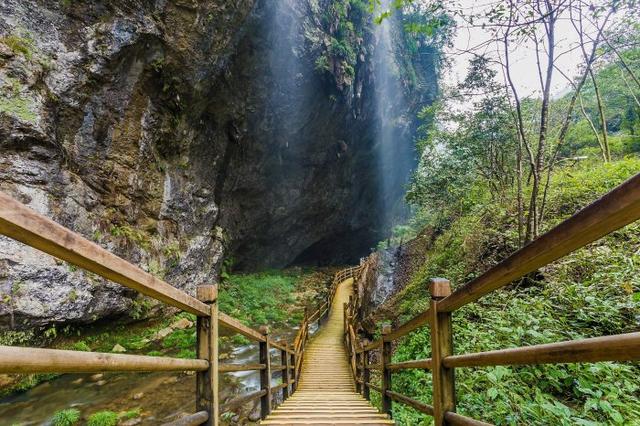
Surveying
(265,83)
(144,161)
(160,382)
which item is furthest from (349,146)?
(160,382)

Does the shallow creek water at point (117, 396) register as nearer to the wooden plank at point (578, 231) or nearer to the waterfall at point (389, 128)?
the wooden plank at point (578, 231)

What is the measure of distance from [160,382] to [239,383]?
1.52m

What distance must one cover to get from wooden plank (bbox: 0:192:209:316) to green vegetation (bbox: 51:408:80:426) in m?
5.77

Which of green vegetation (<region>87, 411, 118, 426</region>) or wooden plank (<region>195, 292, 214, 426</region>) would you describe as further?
green vegetation (<region>87, 411, 118, 426</region>)

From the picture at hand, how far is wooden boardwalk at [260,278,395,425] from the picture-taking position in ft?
9.46

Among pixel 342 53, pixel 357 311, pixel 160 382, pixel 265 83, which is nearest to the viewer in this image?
pixel 160 382

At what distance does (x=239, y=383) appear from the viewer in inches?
280

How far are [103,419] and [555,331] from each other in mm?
6194

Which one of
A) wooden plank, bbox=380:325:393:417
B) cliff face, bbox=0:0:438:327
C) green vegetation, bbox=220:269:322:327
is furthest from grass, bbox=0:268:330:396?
wooden plank, bbox=380:325:393:417

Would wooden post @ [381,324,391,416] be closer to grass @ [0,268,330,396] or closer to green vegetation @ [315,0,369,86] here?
grass @ [0,268,330,396]

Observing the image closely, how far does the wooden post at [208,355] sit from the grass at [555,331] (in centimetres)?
165

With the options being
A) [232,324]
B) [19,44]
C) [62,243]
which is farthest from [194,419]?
[19,44]

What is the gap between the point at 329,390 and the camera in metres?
6.12

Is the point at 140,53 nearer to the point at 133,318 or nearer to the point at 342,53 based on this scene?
the point at 133,318
